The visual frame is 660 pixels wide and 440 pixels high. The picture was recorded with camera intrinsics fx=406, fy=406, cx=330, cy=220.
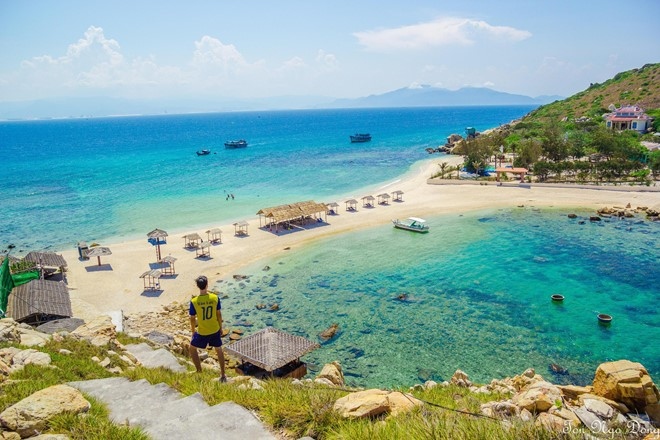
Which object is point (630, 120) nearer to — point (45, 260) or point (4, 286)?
point (45, 260)

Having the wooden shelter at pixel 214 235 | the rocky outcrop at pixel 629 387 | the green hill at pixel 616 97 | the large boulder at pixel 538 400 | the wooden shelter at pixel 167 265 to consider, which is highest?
the green hill at pixel 616 97

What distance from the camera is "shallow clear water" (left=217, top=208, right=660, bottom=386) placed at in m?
16.5

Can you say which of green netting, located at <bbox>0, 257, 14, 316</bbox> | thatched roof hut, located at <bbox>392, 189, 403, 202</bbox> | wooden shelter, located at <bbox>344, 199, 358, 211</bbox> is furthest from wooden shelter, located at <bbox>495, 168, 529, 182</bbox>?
green netting, located at <bbox>0, 257, 14, 316</bbox>

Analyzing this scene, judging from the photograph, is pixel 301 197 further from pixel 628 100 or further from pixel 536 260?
pixel 628 100

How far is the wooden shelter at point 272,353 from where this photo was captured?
49.1 feet

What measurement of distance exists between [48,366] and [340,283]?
1743 centimetres

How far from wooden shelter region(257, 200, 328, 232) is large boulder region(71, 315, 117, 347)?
69.2 ft

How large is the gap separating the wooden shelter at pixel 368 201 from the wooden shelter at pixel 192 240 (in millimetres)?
17548

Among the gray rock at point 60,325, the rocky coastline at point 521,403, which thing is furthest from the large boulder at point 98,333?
the gray rock at point 60,325

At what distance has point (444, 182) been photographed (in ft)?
164

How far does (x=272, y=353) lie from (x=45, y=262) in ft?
59.3

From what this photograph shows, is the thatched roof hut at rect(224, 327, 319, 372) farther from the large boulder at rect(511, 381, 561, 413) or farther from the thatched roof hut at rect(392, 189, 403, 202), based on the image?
the thatched roof hut at rect(392, 189, 403, 202)

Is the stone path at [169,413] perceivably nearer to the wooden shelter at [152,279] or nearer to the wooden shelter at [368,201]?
the wooden shelter at [152,279]

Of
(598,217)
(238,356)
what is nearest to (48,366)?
(238,356)
